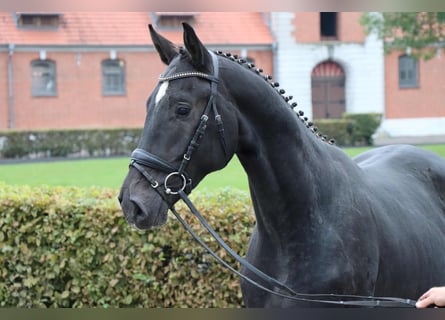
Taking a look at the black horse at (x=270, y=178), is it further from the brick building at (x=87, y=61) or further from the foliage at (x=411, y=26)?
the brick building at (x=87, y=61)

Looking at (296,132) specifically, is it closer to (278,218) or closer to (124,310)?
(278,218)

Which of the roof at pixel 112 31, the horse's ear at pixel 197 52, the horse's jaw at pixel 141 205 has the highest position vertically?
the roof at pixel 112 31

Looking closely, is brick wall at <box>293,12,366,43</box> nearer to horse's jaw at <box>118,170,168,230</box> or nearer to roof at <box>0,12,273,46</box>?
roof at <box>0,12,273,46</box>

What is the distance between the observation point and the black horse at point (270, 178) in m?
2.54

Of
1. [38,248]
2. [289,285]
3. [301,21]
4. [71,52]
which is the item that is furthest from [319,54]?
[289,285]

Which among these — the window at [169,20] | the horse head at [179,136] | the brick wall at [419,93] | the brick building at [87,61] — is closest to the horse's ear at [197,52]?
the horse head at [179,136]

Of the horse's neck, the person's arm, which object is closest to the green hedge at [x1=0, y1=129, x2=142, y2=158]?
the horse's neck

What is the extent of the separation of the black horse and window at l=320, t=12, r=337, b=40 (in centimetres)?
3155

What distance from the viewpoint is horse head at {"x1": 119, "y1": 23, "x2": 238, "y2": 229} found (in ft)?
8.20

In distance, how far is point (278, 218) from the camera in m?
2.79

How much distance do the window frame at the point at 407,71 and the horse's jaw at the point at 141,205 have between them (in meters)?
33.0

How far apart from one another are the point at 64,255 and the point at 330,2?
3.72 meters

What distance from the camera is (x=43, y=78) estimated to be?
31.0 m

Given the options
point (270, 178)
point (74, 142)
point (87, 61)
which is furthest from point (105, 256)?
point (87, 61)
